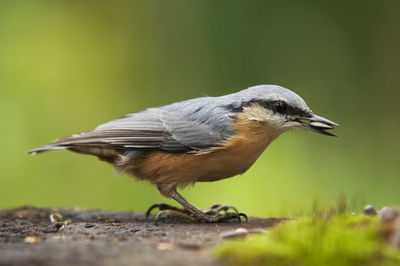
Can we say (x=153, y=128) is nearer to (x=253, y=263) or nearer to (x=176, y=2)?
(x=253, y=263)

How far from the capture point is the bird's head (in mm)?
4418

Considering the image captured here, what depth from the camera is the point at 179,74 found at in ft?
27.1

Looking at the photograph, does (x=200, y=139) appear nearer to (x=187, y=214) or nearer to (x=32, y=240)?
(x=187, y=214)

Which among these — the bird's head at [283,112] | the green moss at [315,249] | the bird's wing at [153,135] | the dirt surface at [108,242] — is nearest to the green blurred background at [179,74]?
the bird's wing at [153,135]

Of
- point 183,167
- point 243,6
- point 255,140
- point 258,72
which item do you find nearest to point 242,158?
point 255,140

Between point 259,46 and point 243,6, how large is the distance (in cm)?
68

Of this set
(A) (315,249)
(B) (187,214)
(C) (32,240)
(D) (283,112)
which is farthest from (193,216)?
(A) (315,249)

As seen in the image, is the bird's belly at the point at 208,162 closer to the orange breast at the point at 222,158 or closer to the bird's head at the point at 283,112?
the orange breast at the point at 222,158

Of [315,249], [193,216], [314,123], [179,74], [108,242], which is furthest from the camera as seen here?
[179,74]

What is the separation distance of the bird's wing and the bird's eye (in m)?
0.57

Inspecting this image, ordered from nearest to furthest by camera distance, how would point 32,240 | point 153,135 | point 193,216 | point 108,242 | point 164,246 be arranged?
point 164,246 < point 108,242 < point 32,240 < point 193,216 < point 153,135

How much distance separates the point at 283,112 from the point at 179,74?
158 inches

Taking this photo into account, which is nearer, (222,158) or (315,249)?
(315,249)

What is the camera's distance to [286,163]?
23.0 ft
